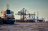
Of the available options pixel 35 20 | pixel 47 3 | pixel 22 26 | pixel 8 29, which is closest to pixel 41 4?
pixel 47 3

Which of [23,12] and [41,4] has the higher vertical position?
[41,4]

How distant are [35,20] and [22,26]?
31 centimetres

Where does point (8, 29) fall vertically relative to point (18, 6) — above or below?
below

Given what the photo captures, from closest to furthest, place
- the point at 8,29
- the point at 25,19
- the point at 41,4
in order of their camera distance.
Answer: the point at 8,29 → the point at 25,19 → the point at 41,4

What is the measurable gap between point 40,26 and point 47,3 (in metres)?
0.48

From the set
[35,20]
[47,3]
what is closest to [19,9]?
[35,20]

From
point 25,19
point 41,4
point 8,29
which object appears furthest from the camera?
point 41,4

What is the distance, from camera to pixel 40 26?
106 cm

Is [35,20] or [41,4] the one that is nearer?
[35,20]

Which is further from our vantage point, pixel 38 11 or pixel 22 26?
pixel 38 11

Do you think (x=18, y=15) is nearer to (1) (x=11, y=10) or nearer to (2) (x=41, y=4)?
(1) (x=11, y=10)

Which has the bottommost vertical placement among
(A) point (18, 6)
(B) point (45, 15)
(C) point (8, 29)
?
(C) point (8, 29)

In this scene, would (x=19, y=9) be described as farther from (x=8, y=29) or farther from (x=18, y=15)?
(x=8, y=29)

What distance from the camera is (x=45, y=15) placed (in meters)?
1.40
